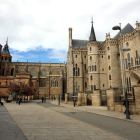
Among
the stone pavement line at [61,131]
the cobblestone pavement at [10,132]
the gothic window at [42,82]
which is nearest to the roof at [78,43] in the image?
the gothic window at [42,82]

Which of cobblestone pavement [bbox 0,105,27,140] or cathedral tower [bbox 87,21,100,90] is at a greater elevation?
cathedral tower [bbox 87,21,100,90]

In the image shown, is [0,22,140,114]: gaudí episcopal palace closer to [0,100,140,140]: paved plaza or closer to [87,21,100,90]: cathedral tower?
[87,21,100,90]: cathedral tower

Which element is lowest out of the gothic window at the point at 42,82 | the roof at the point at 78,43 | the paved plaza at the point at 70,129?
the paved plaza at the point at 70,129

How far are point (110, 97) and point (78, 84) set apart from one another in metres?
27.8

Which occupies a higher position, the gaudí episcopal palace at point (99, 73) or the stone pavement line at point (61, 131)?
the gaudí episcopal palace at point (99, 73)

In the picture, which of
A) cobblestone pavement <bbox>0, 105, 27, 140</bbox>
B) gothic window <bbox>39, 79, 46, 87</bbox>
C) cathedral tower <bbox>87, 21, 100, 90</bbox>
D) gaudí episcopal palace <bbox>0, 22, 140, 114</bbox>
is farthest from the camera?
gothic window <bbox>39, 79, 46, 87</bbox>

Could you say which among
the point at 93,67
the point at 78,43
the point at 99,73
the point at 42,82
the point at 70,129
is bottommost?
the point at 70,129

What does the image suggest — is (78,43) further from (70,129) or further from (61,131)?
(61,131)

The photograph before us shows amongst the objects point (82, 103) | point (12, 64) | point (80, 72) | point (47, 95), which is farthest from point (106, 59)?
point (12, 64)

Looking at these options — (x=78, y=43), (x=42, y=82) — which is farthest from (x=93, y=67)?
(x=42, y=82)

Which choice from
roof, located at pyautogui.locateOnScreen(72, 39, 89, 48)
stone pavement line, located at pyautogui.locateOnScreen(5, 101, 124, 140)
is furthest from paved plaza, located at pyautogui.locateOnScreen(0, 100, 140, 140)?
roof, located at pyautogui.locateOnScreen(72, 39, 89, 48)

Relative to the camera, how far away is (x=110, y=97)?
14.9m

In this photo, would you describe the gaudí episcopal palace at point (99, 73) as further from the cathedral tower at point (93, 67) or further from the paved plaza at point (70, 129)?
the paved plaza at point (70, 129)

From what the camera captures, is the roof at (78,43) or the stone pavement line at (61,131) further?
the roof at (78,43)
